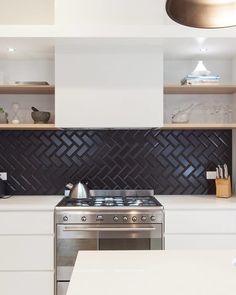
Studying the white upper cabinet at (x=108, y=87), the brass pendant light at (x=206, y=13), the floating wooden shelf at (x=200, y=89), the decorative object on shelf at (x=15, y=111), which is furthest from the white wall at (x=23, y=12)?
the brass pendant light at (x=206, y=13)

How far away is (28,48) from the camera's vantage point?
308 cm

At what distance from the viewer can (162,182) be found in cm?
354

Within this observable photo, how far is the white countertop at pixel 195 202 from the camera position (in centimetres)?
288

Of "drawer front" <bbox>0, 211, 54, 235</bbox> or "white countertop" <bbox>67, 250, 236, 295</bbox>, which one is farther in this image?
"drawer front" <bbox>0, 211, 54, 235</bbox>

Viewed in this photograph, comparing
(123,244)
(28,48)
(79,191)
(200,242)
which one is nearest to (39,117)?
(28,48)

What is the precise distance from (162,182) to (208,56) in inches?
51.5

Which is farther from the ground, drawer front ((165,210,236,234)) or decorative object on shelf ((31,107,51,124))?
decorative object on shelf ((31,107,51,124))

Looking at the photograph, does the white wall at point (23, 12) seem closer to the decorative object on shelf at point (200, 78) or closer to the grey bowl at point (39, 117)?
the grey bowl at point (39, 117)

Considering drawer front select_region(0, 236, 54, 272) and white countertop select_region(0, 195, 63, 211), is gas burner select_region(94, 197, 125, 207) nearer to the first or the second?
white countertop select_region(0, 195, 63, 211)

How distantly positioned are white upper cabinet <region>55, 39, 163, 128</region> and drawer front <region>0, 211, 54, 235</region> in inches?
30.9

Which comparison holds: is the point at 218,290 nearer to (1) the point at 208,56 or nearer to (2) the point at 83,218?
(2) the point at 83,218

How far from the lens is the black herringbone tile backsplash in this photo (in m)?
3.51

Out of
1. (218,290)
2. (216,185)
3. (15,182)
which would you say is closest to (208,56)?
(216,185)

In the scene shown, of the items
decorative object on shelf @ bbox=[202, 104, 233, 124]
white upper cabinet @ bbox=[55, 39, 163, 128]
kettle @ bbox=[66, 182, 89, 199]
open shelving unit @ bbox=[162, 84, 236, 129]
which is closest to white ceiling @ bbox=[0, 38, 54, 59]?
white upper cabinet @ bbox=[55, 39, 163, 128]
